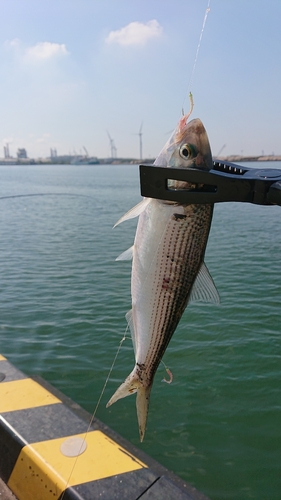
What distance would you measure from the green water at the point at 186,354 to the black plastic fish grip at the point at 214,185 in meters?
4.19

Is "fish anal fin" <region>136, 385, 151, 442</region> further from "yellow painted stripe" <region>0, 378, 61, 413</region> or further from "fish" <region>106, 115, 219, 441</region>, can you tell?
"yellow painted stripe" <region>0, 378, 61, 413</region>

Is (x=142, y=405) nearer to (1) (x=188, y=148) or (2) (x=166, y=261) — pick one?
(2) (x=166, y=261)

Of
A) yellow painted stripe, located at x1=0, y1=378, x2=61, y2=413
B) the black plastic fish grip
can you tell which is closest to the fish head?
the black plastic fish grip

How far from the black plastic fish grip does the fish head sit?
0.12m

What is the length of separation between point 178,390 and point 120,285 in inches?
232

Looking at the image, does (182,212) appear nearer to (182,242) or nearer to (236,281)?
(182,242)

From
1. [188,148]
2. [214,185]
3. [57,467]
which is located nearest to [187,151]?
[188,148]

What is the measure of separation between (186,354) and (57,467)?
4916 millimetres

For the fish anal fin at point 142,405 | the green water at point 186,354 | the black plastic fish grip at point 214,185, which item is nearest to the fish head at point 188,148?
the black plastic fish grip at point 214,185

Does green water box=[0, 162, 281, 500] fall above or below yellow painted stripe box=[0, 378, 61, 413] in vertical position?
below

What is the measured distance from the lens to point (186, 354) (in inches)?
328

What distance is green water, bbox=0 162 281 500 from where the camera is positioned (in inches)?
223

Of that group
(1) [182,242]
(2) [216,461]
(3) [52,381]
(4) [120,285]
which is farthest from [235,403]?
(4) [120,285]

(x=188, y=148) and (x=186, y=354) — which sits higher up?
(x=188, y=148)
